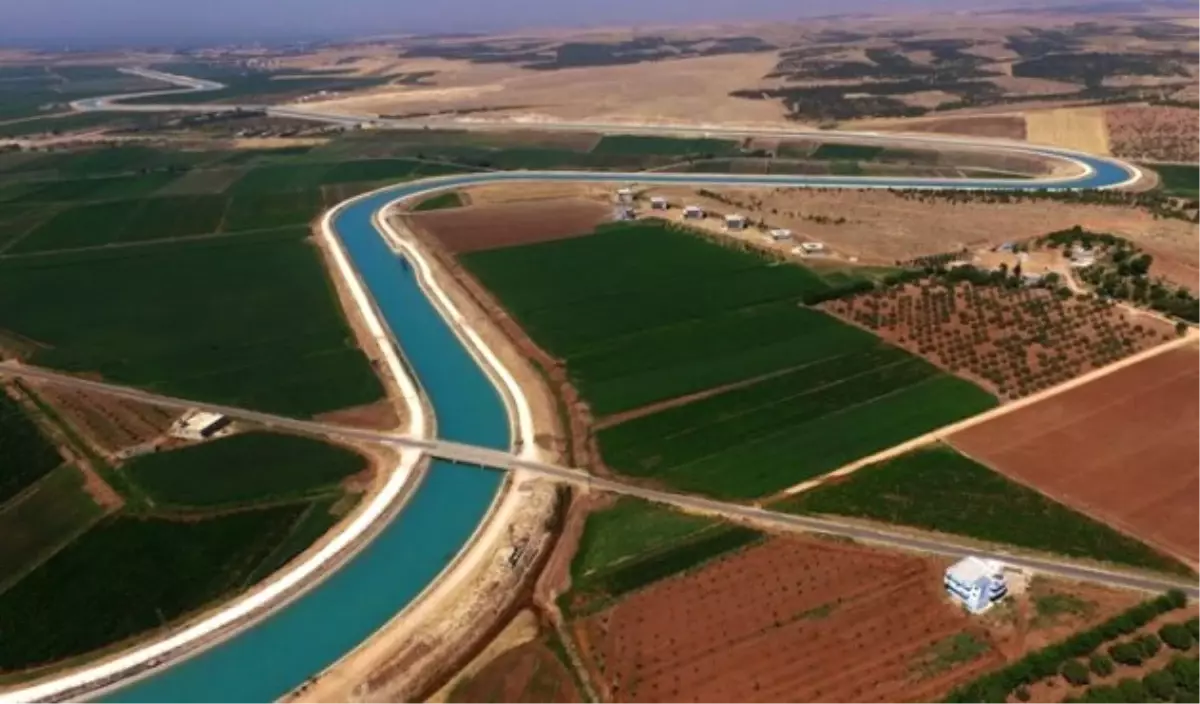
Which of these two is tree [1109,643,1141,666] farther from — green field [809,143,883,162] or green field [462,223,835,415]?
green field [809,143,883,162]

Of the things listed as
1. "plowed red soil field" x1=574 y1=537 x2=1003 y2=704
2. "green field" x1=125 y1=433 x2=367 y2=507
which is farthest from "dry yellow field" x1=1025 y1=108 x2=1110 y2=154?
"green field" x1=125 y1=433 x2=367 y2=507

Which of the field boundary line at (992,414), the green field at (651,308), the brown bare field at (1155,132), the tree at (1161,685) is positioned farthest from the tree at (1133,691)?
the brown bare field at (1155,132)

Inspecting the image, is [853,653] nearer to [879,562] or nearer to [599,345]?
[879,562]

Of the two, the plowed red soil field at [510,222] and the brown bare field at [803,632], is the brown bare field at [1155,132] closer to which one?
the plowed red soil field at [510,222]

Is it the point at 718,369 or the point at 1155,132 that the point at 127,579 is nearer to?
the point at 718,369

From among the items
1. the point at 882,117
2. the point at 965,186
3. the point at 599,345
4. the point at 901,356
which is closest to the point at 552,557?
the point at 599,345

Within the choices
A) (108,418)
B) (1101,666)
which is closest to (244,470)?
(108,418)
